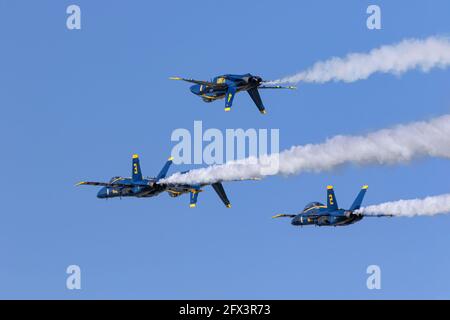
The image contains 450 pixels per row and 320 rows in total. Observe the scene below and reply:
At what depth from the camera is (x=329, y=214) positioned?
11469 centimetres

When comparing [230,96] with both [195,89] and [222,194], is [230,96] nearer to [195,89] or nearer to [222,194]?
[195,89]

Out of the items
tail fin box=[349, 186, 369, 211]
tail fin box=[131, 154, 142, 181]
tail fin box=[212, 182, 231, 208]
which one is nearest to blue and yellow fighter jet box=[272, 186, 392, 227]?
tail fin box=[349, 186, 369, 211]

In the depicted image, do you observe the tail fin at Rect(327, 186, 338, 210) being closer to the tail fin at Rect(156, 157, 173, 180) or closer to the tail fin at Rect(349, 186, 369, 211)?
the tail fin at Rect(349, 186, 369, 211)

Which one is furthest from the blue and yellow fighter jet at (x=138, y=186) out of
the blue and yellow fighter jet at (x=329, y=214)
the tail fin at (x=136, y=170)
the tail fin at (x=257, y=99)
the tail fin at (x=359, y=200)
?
the tail fin at (x=359, y=200)

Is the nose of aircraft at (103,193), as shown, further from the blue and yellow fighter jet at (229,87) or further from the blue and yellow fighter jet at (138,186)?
the blue and yellow fighter jet at (229,87)

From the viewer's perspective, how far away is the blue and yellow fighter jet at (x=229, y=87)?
110312mm

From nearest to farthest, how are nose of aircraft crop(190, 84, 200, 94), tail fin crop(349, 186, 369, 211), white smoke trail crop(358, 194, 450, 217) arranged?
white smoke trail crop(358, 194, 450, 217), tail fin crop(349, 186, 369, 211), nose of aircraft crop(190, 84, 200, 94)

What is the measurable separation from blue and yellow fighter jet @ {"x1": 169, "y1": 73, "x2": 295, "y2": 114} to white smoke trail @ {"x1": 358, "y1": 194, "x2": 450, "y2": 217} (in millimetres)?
15058

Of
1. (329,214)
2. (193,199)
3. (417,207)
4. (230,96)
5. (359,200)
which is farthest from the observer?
(193,199)

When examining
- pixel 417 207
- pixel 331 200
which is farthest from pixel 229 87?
pixel 417 207

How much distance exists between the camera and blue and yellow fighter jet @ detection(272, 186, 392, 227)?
11031cm

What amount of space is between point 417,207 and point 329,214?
17315 mm
